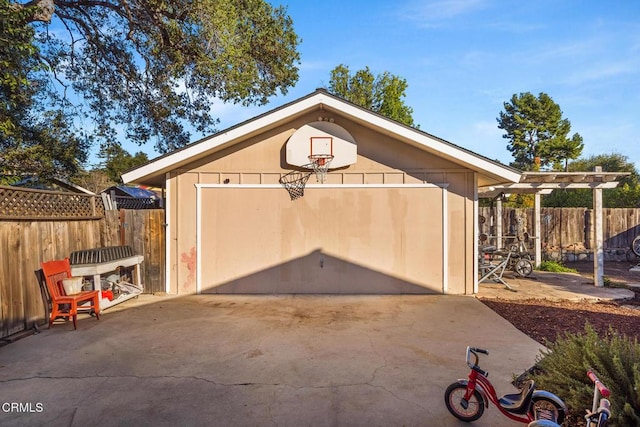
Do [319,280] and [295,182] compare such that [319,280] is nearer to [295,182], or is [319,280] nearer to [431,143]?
[295,182]

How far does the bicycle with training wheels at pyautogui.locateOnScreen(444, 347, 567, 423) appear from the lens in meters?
2.37

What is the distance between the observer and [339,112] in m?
7.00

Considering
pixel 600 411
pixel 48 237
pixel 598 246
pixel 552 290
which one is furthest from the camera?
pixel 598 246

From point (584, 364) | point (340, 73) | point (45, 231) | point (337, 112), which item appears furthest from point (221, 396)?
point (340, 73)

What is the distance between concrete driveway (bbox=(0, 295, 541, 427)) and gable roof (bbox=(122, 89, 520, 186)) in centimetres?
261

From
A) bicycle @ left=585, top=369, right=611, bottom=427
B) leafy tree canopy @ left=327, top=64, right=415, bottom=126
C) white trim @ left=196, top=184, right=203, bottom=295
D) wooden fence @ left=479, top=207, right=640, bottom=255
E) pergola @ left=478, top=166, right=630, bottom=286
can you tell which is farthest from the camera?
leafy tree canopy @ left=327, top=64, right=415, bottom=126

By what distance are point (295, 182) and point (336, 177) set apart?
0.85m

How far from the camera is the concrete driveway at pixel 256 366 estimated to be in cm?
279

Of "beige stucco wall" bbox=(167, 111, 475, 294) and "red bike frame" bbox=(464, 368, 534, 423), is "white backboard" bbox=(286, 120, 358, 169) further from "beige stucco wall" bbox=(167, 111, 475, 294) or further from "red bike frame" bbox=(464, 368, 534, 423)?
"red bike frame" bbox=(464, 368, 534, 423)

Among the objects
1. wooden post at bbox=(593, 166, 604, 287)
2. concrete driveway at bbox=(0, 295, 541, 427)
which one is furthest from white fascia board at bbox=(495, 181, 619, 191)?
concrete driveway at bbox=(0, 295, 541, 427)

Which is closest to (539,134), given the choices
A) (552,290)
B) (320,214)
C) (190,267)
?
(552,290)

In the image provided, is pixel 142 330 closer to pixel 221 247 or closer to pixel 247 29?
pixel 221 247

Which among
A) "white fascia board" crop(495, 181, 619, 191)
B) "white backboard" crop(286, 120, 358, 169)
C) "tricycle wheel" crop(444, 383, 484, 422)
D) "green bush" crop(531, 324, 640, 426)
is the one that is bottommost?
"tricycle wheel" crop(444, 383, 484, 422)

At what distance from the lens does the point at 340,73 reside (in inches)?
938
